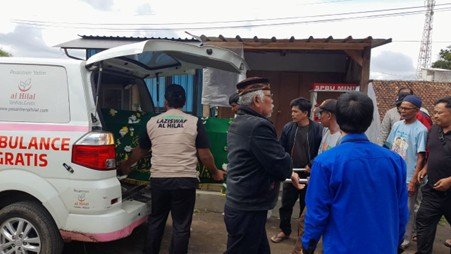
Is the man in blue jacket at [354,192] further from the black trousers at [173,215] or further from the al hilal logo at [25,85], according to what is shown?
the al hilal logo at [25,85]

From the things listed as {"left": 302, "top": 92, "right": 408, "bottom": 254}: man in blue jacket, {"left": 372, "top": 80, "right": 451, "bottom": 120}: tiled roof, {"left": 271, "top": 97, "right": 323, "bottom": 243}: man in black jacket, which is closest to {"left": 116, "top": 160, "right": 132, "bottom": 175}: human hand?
{"left": 271, "top": 97, "right": 323, "bottom": 243}: man in black jacket

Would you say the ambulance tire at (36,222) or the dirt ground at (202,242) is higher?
the ambulance tire at (36,222)

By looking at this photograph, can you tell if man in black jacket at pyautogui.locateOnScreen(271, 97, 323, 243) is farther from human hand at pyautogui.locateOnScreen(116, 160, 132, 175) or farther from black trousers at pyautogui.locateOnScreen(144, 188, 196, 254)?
human hand at pyautogui.locateOnScreen(116, 160, 132, 175)

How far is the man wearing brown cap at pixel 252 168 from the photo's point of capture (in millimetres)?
2739

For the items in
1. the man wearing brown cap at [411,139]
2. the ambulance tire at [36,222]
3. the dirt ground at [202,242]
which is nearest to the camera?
the ambulance tire at [36,222]

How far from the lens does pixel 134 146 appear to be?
421 centimetres

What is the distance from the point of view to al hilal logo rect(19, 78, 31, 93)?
3305 millimetres

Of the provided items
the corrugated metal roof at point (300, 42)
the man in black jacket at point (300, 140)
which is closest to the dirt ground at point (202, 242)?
the man in black jacket at point (300, 140)

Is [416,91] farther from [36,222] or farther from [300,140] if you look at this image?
[36,222]

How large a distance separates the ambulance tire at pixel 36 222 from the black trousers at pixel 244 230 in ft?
5.11

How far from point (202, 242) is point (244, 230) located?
193 cm

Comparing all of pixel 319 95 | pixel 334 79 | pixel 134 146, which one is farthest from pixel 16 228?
pixel 334 79

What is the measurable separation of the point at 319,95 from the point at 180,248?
17.7 feet

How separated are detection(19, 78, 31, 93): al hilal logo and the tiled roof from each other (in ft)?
67.0
